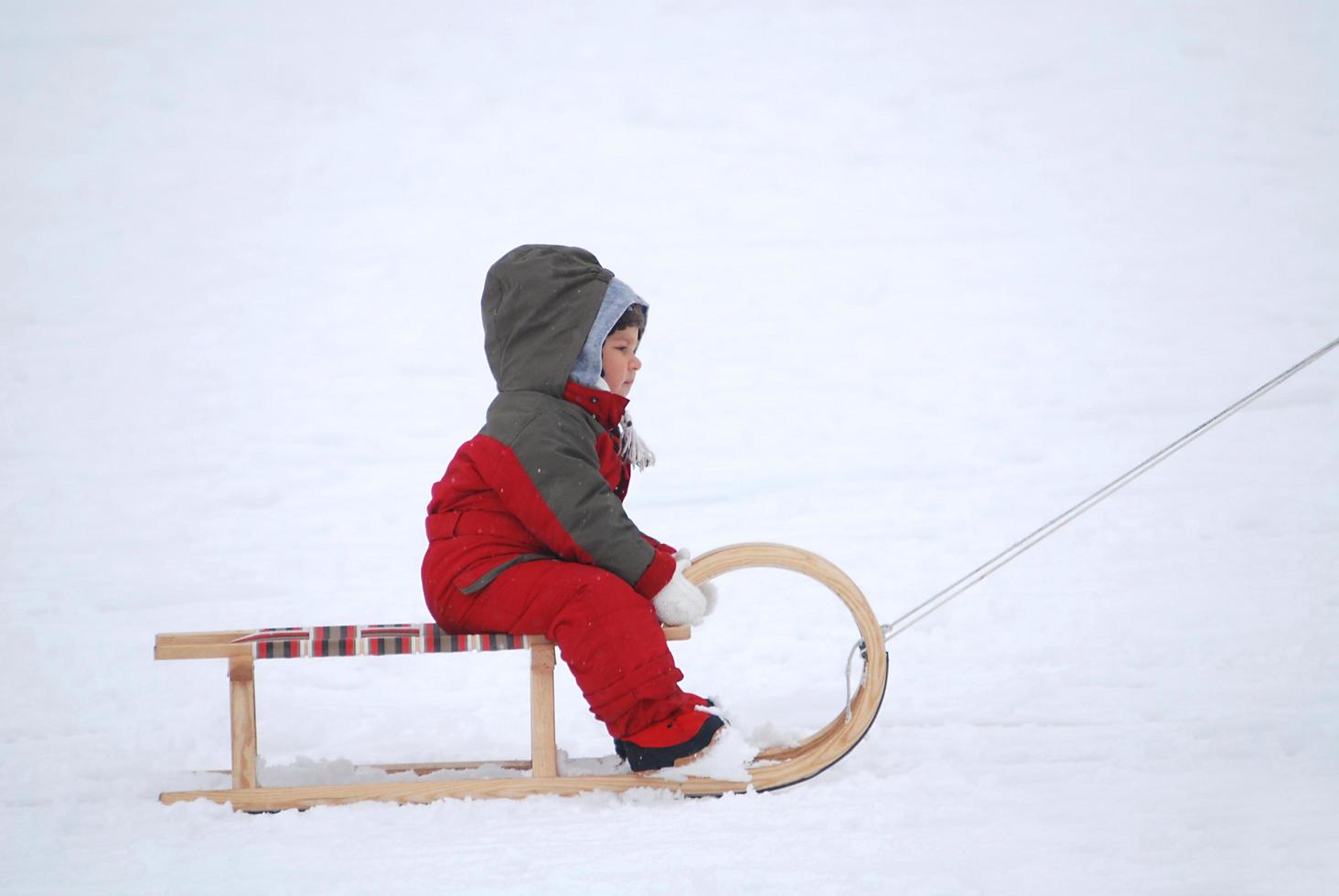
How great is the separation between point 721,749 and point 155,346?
23.9ft

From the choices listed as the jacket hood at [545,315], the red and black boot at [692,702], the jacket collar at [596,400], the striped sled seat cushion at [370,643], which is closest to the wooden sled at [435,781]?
the striped sled seat cushion at [370,643]

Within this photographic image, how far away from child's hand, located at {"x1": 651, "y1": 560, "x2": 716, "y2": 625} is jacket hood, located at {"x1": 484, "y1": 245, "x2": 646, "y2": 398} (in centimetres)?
46

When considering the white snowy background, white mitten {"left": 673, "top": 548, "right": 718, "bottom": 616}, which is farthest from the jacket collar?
the white snowy background

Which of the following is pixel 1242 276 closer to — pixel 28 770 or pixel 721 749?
pixel 721 749

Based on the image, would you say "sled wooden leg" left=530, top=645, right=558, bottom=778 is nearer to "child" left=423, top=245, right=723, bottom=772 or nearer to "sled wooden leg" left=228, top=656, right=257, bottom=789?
"child" left=423, top=245, right=723, bottom=772

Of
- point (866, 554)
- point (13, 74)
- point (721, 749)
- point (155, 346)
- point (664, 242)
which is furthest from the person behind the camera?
point (13, 74)

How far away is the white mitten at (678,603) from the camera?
9.04 ft

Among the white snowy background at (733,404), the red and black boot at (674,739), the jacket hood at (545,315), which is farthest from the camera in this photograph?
the jacket hood at (545,315)

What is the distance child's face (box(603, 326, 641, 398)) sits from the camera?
2.93 metres

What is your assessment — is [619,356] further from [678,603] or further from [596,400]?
[678,603]

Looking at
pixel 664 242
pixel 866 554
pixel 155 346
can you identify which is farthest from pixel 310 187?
pixel 866 554

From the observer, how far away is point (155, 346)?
8.96 metres

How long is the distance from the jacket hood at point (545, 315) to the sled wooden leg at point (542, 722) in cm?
55

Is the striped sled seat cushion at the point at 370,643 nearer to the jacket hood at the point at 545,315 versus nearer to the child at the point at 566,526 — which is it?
the child at the point at 566,526
